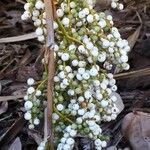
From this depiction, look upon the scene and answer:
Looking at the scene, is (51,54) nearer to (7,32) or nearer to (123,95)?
(123,95)

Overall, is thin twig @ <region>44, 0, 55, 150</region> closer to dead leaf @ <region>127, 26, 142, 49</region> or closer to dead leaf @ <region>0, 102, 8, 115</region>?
dead leaf @ <region>0, 102, 8, 115</region>

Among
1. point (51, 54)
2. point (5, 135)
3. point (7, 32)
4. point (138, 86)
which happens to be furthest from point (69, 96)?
point (7, 32)

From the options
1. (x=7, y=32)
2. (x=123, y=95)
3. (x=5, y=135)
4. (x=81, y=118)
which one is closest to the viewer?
(x=81, y=118)

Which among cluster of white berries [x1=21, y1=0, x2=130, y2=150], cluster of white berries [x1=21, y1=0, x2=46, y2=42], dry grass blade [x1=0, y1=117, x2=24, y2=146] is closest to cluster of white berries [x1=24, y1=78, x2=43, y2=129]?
cluster of white berries [x1=21, y1=0, x2=130, y2=150]

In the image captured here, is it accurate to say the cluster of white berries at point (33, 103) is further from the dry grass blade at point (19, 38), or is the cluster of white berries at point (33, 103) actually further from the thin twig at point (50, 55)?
the dry grass blade at point (19, 38)

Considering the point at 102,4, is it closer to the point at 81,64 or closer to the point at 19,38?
the point at 19,38

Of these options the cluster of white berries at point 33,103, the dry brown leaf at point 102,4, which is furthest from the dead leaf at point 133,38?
the cluster of white berries at point 33,103

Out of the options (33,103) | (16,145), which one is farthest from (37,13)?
(16,145)
